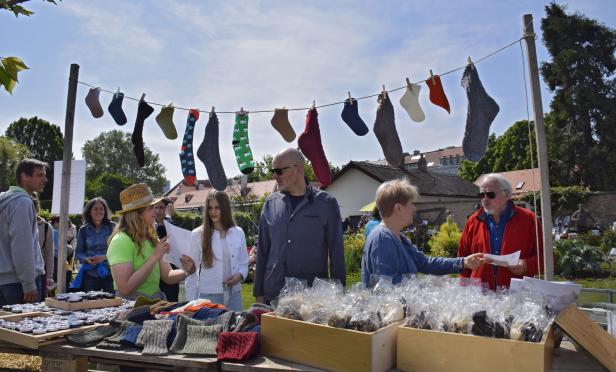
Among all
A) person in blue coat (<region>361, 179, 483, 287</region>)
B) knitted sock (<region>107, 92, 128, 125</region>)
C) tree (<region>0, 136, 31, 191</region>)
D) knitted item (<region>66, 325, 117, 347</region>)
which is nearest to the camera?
knitted item (<region>66, 325, 117, 347</region>)

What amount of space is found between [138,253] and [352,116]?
222cm

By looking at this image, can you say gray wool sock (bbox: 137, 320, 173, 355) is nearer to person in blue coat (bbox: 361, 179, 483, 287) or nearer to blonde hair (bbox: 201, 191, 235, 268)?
person in blue coat (bbox: 361, 179, 483, 287)

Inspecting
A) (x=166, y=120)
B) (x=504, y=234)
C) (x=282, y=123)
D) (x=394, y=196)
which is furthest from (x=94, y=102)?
(x=504, y=234)

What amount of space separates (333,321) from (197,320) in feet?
2.69

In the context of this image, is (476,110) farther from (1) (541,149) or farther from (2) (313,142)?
(2) (313,142)

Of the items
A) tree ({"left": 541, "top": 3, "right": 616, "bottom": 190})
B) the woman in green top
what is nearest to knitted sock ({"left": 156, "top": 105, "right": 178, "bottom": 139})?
the woman in green top

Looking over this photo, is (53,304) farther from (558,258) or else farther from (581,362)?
(558,258)

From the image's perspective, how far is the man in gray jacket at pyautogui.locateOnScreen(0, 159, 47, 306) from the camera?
3648mm

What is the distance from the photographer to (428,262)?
3.18 meters

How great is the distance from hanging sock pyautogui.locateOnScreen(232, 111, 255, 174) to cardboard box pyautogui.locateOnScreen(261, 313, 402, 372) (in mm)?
2814

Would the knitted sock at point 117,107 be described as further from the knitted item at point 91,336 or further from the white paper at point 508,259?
the white paper at point 508,259

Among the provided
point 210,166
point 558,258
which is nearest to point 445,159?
point 558,258

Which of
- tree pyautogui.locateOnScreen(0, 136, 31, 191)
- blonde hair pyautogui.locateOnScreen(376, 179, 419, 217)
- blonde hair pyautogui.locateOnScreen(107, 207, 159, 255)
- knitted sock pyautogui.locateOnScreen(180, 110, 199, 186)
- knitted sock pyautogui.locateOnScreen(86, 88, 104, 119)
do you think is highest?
tree pyautogui.locateOnScreen(0, 136, 31, 191)

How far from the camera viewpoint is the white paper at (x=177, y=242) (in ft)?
10.8
